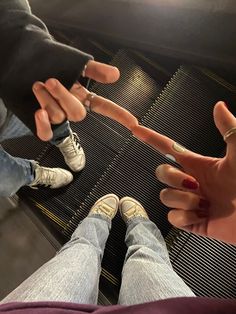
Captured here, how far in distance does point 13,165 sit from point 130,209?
0.64m

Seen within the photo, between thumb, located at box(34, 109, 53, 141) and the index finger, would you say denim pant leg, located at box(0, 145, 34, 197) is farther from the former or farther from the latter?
the index finger

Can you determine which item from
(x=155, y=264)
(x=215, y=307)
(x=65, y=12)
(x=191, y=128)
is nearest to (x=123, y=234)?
(x=155, y=264)

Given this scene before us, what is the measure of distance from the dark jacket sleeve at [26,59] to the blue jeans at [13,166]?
0.48 metres

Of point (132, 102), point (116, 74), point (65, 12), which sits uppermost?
point (65, 12)

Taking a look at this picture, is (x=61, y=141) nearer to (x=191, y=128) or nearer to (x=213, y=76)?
(x=191, y=128)

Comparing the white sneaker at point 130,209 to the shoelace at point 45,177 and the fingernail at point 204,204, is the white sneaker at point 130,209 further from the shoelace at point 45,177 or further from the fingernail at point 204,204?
the fingernail at point 204,204

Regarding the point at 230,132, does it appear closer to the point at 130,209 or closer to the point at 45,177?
the point at 130,209

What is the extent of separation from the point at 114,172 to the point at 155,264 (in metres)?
0.73

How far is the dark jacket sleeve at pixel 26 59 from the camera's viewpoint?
2.93ft

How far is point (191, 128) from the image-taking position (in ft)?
6.84

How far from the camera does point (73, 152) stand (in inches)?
79.0

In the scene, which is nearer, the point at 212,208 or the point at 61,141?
the point at 212,208

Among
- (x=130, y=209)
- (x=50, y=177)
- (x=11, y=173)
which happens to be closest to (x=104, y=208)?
(x=130, y=209)

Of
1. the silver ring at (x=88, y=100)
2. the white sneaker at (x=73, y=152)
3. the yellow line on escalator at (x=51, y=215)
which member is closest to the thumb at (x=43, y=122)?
the silver ring at (x=88, y=100)
